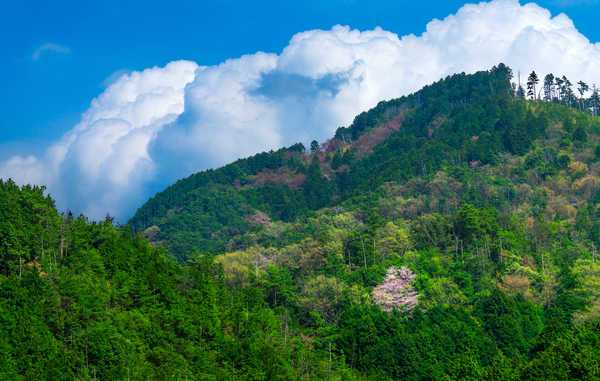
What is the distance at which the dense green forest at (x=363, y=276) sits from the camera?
55.7 meters

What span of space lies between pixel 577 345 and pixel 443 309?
28228 millimetres

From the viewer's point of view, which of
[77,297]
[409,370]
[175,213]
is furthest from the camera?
[175,213]

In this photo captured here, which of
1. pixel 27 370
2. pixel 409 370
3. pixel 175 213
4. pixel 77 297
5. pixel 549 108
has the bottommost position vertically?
pixel 409 370

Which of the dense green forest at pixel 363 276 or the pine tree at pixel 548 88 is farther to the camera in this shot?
the pine tree at pixel 548 88

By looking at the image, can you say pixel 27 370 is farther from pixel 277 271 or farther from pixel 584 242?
pixel 584 242

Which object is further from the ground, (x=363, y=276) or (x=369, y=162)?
(x=369, y=162)

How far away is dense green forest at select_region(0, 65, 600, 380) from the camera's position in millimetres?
55656

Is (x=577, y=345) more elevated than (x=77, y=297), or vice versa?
(x=77, y=297)

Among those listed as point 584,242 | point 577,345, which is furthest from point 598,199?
point 577,345

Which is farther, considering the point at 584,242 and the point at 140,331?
the point at 584,242

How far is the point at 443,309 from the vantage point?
77.6 metres

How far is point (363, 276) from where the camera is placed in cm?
8619

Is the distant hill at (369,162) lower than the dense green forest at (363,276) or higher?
higher

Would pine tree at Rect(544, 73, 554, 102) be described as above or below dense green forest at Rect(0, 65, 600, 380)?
above
